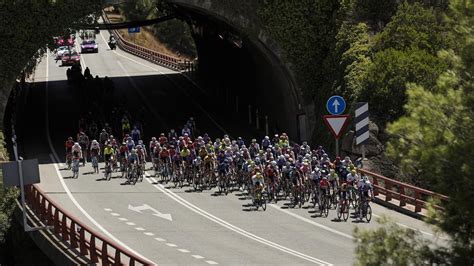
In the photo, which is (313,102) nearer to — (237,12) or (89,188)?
(237,12)

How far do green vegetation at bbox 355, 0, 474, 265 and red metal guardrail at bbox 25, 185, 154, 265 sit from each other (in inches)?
358

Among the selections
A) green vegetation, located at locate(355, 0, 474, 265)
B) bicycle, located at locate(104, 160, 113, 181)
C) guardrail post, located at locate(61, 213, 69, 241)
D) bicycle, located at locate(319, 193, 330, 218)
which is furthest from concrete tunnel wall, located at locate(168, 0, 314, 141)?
green vegetation, located at locate(355, 0, 474, 265)

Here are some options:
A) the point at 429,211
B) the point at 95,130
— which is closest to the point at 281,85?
the point at 95,130

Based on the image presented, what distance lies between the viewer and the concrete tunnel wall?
5131 centimetres

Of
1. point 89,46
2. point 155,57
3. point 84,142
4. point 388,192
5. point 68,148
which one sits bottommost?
point 388,192

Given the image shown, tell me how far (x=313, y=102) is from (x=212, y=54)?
65.9 feet

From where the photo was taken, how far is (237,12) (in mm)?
50875

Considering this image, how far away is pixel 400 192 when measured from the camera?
36.6 m

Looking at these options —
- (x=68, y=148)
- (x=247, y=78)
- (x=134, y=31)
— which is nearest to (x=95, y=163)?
(x=68, y=148)

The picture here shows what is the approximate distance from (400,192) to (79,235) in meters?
11.1

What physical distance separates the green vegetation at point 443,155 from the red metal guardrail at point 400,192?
17363 millimetres

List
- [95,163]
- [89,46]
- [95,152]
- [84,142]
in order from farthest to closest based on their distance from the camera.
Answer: [89,46]
[84,142]
[95,163]
[95,152]

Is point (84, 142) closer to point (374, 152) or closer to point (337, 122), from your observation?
point (374, 152)

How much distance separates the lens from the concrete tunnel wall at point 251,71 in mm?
51312
